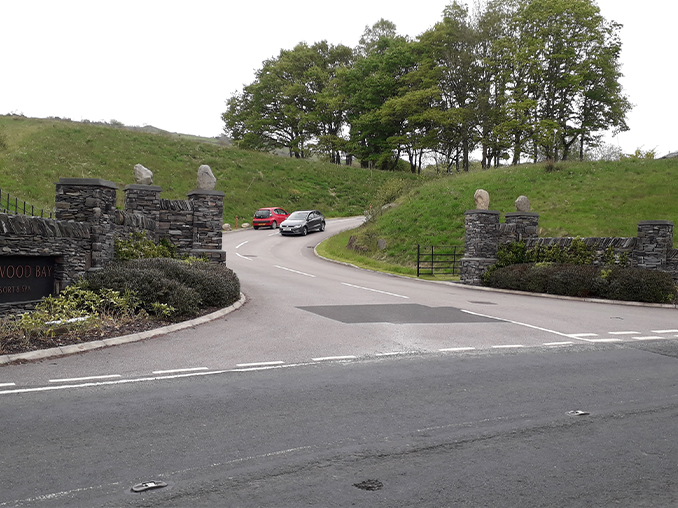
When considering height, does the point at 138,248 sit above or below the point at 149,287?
above

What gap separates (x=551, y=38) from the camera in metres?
48.6

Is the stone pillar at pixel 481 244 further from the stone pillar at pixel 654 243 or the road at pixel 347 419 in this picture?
the road at pixel 347 419

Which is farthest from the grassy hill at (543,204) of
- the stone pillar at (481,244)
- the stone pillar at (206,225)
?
the stone pillar at (206,225)

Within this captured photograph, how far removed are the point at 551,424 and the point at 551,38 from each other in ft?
162

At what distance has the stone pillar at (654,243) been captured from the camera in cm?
1920

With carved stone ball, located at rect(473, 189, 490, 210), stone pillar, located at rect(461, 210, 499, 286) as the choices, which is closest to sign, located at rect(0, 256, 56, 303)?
stone pillar, located at rect(461, 210, 499, 286)

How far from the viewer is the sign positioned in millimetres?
10523

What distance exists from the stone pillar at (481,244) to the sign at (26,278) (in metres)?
15.5

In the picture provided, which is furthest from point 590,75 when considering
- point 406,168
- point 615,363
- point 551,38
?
Result: point 615,363

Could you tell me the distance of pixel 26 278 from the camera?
11016mm

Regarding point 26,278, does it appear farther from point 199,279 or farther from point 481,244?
point 481,244

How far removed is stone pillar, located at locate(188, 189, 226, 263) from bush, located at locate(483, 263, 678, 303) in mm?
10301

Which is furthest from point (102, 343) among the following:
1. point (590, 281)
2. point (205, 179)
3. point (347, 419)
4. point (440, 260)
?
point (440, 260)

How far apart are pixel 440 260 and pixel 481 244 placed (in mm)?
4783
